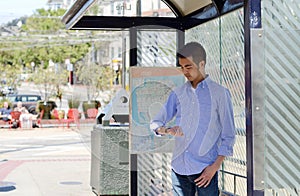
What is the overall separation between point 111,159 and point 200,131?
11.3 ft

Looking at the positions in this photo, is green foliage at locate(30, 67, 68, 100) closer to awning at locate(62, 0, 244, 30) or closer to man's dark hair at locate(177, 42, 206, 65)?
awning at locate(62, 0, 244, 30)

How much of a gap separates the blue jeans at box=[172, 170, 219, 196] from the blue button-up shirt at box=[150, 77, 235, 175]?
5 centimetres

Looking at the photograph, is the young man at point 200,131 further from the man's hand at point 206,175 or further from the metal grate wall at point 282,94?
the metal grate wall at point 282,94

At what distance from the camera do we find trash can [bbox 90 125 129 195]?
701cm

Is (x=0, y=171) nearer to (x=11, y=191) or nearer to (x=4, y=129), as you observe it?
(x=11, y=191)

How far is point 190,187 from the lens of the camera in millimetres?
3848

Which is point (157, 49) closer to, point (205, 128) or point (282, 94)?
point (205, 128)

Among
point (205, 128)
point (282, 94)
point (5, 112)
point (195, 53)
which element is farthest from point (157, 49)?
point (5, 112)

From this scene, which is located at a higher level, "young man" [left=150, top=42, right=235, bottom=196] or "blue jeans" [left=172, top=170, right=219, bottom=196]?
"young man" [left=150, top=42, right=235, bottom=196]

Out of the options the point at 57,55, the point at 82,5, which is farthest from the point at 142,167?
the point at 57,55

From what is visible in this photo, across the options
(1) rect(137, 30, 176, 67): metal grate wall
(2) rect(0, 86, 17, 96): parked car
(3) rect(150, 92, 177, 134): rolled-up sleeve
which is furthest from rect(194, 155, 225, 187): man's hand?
(2) rect(0, 86, 17, 96): parked car

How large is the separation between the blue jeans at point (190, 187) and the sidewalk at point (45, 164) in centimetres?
449

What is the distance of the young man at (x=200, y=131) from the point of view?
3715mm

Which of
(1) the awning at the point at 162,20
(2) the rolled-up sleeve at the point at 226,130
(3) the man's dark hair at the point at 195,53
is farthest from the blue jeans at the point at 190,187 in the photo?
(1) the awning at the point at 162,20
